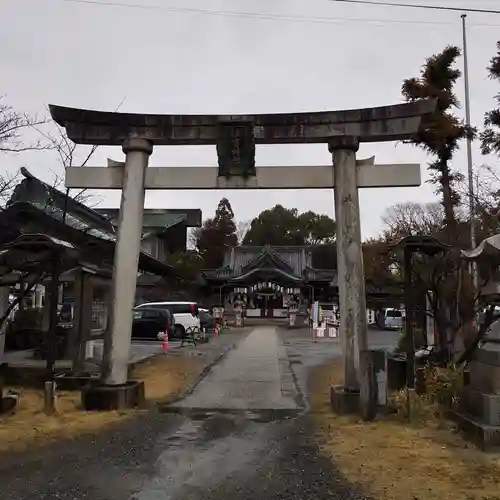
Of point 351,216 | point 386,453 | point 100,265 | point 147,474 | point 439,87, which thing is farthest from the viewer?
point 439,87

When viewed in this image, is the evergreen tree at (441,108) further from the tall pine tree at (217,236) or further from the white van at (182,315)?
the tall pine tree at (217,236)

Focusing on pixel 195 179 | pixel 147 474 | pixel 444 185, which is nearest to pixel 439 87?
pixel 444 185

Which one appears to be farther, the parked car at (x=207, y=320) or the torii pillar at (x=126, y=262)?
the parked car at (x=207, y=320)

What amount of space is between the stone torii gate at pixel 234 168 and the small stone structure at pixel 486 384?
2.13 m

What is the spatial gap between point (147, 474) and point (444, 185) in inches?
621

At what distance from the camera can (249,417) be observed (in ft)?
28.5

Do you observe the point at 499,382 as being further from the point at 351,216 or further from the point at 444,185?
the point at 444,185

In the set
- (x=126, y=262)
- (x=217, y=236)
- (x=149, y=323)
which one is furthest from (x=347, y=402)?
(x=217, y=236)

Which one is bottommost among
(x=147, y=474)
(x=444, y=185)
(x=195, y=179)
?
(x=147, y=474)

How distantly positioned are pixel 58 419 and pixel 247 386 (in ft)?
15.5

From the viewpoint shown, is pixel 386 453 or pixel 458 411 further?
pixel 458 411

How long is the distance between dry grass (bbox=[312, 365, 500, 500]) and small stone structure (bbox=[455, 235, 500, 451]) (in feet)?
0.74

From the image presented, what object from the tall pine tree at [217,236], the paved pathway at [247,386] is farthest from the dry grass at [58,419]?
the tall pine tree at [217,236]

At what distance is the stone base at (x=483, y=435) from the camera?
20.5 ft
